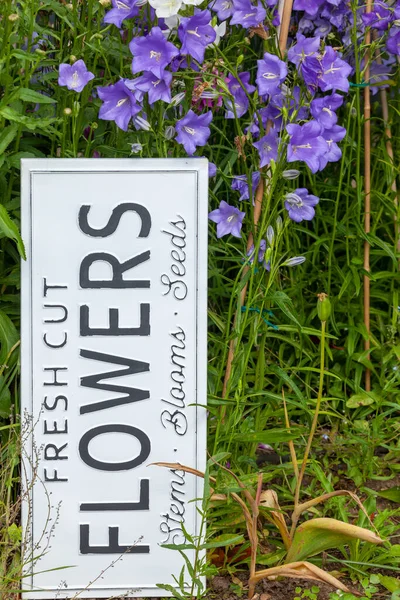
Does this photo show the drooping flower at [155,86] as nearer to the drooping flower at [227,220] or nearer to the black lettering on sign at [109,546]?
the drooping flower at [227,220]

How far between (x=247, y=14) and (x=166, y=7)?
269 millimetres

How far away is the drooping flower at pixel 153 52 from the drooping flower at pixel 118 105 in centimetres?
10

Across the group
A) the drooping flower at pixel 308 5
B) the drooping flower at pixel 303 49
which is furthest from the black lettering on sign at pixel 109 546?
the drooping flower at pixel 308 5

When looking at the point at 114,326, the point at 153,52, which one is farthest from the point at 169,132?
the point at 114,326

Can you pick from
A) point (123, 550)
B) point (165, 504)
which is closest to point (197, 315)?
point (165, 504)

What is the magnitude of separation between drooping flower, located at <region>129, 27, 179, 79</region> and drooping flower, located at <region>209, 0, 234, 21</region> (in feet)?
0.99

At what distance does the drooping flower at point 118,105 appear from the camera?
198 centimetres

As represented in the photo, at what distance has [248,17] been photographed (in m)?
2.03

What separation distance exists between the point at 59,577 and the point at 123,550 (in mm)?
163

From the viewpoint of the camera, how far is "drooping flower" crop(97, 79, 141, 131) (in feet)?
6.48

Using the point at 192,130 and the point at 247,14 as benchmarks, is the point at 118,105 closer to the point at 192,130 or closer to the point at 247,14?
the point at 192,130

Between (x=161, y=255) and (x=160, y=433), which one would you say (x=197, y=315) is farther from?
(x=160, y=433)

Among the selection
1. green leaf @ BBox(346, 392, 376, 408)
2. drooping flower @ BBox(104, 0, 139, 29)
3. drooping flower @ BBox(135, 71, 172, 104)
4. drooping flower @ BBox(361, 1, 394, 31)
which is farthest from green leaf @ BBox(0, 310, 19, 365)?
drooping flower @ BBox(361, 1, 394, 31)

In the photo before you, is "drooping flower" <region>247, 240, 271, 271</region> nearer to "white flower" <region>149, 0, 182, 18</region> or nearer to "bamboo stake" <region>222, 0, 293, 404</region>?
"bamboo stake" <region>222, 0, 293, 404</region>
